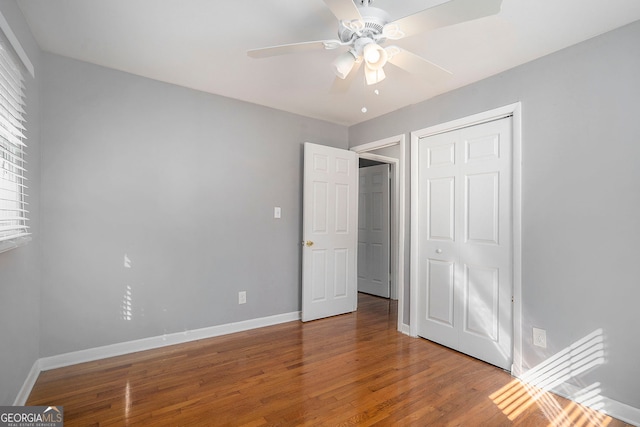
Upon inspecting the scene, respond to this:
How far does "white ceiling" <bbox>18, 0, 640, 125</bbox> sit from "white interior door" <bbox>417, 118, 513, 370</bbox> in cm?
61

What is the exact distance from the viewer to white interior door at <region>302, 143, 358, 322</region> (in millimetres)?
3604

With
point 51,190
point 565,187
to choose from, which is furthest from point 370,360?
point 51,190

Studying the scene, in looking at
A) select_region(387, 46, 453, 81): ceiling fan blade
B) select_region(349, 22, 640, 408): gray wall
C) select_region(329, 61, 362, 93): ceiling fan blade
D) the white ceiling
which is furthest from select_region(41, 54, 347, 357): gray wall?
select_region(349, 22, 640, 408): gray wall

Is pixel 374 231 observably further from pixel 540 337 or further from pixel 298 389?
pixel 298 389

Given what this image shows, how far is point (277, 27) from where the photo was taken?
2.01 meters

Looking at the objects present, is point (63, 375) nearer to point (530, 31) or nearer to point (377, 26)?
point (377, 26)

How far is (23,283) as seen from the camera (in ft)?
6.49

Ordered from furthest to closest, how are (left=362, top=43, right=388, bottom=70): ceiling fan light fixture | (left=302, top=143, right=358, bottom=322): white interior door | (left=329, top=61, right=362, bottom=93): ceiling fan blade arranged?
(left=302, top=143, right=358, bottom=322): white interior door, (left=329, top=61, right=362, bottom=93): ceiling fan blade, (left=362, top=43, right=388, bottom=70): ceiling fan light fixture

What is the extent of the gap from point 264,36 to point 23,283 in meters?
2.23

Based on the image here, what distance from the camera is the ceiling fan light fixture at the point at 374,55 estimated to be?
1539mm

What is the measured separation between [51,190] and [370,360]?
2865 millimetres

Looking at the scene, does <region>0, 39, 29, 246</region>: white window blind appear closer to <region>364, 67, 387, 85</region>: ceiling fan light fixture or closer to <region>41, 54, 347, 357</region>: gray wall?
<region>41, 54, 347, 357</region>: gray wall

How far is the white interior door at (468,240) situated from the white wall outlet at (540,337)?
18 centimetres

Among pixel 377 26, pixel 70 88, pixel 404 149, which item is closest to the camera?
pixel 377 26
